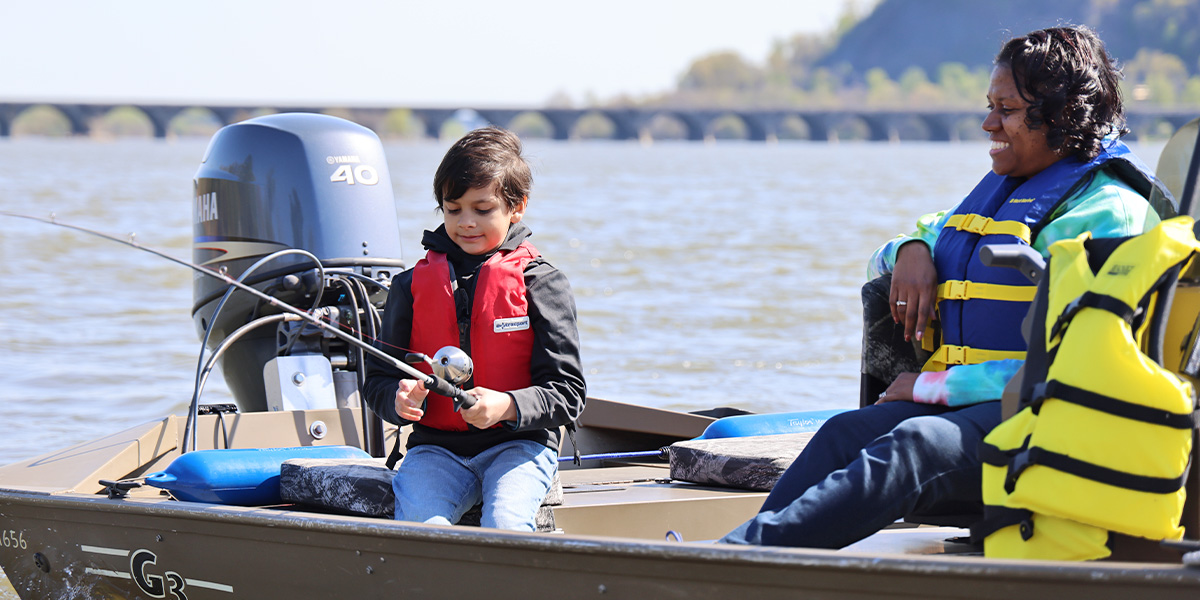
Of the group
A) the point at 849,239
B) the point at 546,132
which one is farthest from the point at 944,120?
the point at 849,239

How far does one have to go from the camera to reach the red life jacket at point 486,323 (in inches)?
113

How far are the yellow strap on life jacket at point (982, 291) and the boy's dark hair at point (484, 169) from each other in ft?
3.18

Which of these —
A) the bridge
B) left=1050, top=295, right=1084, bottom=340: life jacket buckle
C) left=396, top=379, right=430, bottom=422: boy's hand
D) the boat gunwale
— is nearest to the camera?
the boat gunwale

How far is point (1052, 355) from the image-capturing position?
2176 millimetres

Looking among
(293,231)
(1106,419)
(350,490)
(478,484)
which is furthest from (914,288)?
(293,231)

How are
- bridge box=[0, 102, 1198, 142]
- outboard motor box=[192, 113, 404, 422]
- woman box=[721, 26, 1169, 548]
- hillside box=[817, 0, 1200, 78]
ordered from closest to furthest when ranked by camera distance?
1. woman box=[721, 26, 1169, 548]
2. outboard motor box=[192, 113, 404, 422]
3. bridge box=[0, 102, 1198, 142]
4. hillside box=[817, 0, 1200, 78]

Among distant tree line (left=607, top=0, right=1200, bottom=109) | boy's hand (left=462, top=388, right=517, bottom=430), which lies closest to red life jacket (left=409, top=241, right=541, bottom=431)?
boy's hand (left=462, top=388, right=517, bottom=430)

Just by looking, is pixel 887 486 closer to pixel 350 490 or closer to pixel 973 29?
pixel 350 490

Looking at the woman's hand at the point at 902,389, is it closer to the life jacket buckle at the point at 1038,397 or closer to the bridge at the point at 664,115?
→ the life jacket buckle at the point at 1038,397

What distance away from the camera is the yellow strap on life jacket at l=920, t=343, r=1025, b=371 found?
2559mm

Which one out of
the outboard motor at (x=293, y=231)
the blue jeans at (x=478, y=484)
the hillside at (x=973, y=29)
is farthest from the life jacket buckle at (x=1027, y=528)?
the hillside at (x=973, y=29)

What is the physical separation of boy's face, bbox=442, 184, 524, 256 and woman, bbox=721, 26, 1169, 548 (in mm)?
880

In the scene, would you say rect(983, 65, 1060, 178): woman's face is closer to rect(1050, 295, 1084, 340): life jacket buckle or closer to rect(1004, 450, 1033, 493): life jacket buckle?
rect(1050, 295, 1084, 340): life jacket buckle

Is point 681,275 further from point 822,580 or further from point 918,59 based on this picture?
point 918,59
